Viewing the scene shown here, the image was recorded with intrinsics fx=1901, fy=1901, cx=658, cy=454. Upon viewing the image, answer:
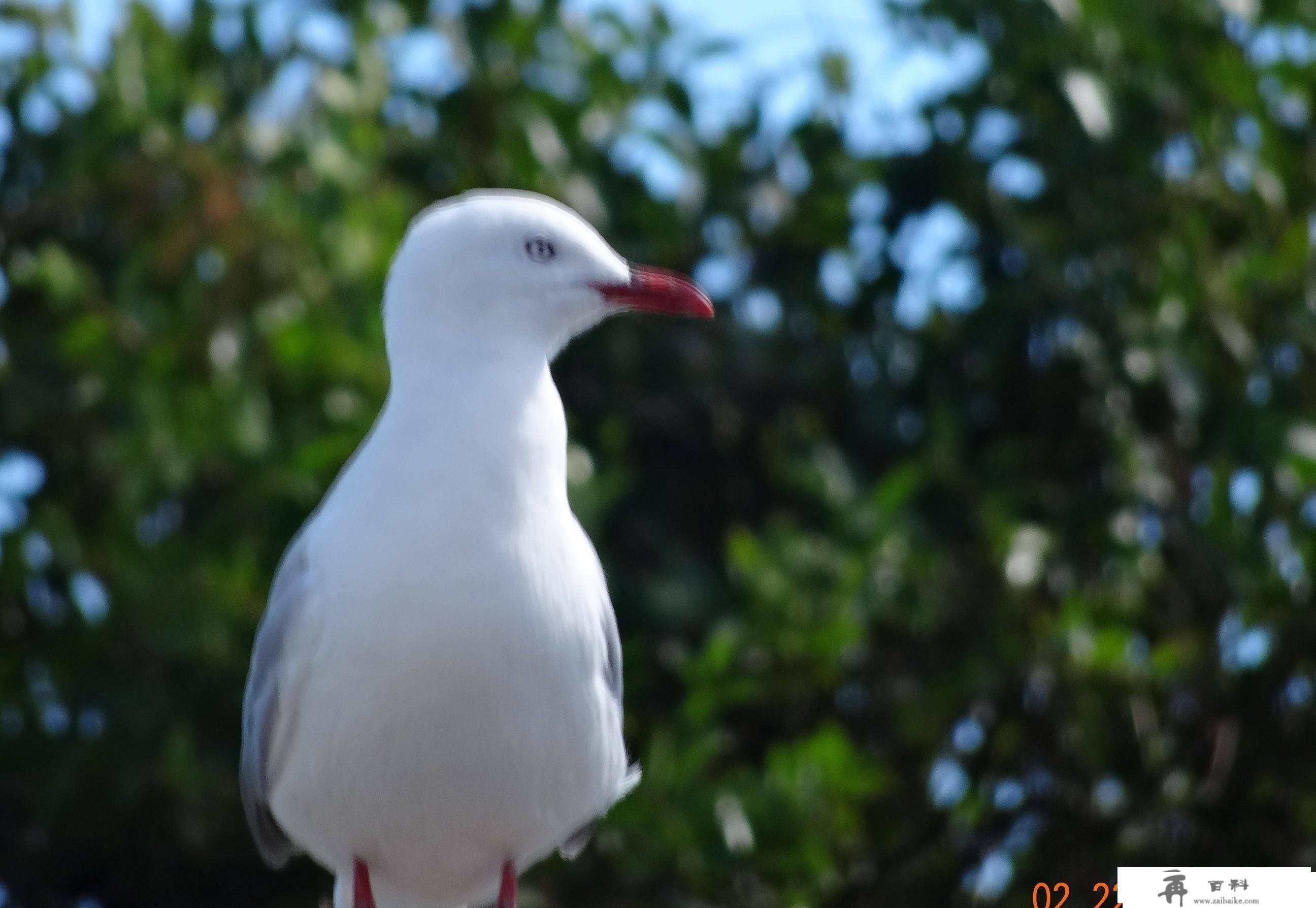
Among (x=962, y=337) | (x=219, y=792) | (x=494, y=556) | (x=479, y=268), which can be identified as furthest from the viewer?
(x=962, y=337)

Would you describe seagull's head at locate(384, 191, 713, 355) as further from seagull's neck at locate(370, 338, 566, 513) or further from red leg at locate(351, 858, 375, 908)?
red leg at locate(351, 858, 375, 908)

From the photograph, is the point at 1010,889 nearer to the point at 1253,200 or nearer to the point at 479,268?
the point at 1253,200

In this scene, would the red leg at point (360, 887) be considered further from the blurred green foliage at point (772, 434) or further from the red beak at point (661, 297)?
the blurred green foliage at point (772, 434)

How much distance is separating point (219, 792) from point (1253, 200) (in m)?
2.97

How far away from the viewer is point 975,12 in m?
5.19

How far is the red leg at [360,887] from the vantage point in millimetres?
2633

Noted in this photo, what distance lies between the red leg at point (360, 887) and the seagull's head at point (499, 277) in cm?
73

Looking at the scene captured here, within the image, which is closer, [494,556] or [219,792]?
[494,556]

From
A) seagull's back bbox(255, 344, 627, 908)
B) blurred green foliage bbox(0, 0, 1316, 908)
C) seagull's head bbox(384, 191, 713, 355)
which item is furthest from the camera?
blurred green foliage bbox(0, 0, 1316, 908)

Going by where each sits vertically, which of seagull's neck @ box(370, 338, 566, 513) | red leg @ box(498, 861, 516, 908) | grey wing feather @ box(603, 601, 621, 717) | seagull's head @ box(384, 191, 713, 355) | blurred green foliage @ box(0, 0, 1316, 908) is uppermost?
seagull's head @ box(384, 191, 713, 355)

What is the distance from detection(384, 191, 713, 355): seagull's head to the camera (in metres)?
2.62

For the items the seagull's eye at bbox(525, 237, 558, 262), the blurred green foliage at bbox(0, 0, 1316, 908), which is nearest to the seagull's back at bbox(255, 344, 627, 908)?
the seagull's eye at bbox(525, 237, 558, 262)

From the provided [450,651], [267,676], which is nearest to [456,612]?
[450,651]

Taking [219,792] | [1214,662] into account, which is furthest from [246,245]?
[1214,662]
